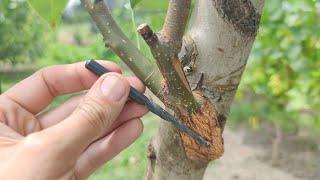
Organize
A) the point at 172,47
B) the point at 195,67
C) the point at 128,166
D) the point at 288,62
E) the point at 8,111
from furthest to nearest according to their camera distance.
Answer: the point at 128,166
the point at 288,62
the point at 8,111
the point at 195,67
the point at 172,47

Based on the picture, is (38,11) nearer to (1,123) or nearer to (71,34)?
(1,123)

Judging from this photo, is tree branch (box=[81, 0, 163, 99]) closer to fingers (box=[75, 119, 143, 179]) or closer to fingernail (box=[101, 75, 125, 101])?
fingernail (box=[101, 75, 125, 101])

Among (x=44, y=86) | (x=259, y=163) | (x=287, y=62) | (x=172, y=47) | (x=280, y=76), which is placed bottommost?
(x=259, y=163)

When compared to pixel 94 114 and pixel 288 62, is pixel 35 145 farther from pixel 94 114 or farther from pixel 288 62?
pixel 288 62

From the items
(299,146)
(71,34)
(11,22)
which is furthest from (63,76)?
(71,34)

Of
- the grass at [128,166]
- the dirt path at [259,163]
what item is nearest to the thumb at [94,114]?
the grass at [128,166]

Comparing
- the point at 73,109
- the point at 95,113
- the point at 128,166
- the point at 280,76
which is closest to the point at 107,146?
the point at 73,109
